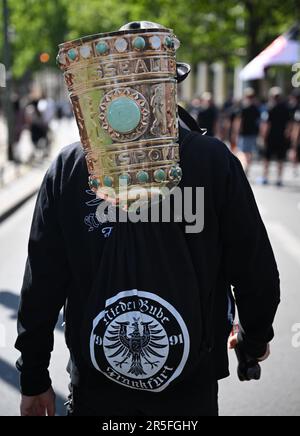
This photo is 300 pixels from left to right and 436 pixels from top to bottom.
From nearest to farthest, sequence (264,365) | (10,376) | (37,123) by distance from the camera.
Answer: (10,376), (264,365), (37,123)

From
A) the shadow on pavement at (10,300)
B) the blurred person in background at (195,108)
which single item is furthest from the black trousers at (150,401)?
the blurred person in background at (195,108)

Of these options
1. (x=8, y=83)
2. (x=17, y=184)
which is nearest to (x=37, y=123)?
(x=8, y=83)

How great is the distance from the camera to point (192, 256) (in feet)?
6.13

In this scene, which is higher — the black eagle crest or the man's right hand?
the black eagle crest

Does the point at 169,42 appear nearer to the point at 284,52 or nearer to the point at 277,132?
the point at 277,132

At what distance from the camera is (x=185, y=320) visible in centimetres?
179

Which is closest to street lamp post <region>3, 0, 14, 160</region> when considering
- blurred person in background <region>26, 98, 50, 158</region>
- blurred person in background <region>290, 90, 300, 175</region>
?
blurred person in background <region>26, 98, 50, 158</region>

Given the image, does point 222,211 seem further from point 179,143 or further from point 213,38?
point 213,38

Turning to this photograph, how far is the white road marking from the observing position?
7.77 m

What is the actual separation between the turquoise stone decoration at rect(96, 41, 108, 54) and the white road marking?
5.96 m

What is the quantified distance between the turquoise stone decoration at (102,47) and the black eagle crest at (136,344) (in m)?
0.70

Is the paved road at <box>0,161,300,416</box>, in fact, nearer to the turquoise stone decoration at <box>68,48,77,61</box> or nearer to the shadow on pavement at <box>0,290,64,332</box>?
the shadow on pavement at <box>0,290,64,332</box>

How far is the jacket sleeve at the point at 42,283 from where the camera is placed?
1954mm

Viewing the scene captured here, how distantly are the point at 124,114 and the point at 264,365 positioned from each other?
321cm
